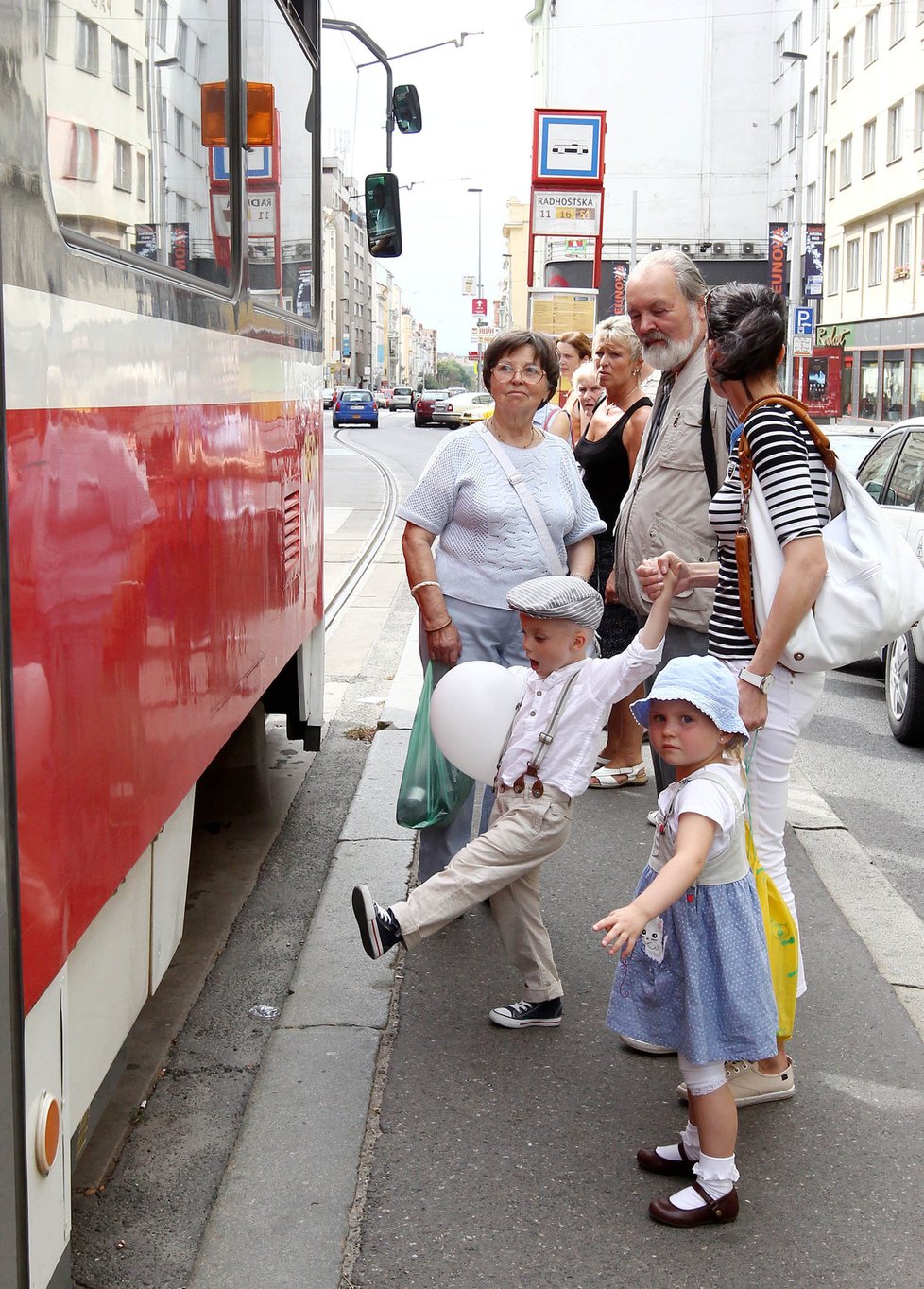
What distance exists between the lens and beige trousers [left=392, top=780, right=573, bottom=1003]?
3.53 m

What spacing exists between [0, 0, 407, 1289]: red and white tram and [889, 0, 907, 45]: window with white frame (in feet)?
127

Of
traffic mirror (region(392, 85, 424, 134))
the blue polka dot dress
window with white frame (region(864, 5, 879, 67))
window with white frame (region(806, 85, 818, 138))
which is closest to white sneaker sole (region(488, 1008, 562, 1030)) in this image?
the blue polka dot dress

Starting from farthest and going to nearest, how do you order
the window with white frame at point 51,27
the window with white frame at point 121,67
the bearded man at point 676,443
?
1. the bearded man at point 676,443
2. the window with white frame at point 121,67
3. the window with white frame at point 51,27

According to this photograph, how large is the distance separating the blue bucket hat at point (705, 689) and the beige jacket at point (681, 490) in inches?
54.8

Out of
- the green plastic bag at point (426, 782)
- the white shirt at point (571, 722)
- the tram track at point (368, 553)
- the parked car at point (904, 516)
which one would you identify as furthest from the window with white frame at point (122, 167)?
the parked car at point (904, 516)

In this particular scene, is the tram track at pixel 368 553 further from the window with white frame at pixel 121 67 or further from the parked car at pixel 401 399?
the parked car at pixel 401 399

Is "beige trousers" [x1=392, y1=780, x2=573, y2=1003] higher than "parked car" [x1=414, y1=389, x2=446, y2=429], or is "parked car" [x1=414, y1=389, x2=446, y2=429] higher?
"parked car" [x1=414, y1=389, x2=446, y2=429]

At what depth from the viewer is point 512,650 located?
4.56m

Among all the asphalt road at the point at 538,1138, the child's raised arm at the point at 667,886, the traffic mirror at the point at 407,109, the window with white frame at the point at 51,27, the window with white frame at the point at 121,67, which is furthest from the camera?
the traffic mirror at the point at 407,109

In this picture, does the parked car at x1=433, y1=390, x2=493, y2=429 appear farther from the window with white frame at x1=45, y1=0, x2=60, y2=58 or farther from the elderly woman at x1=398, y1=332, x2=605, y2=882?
the window with white frame at x1=45, y1=0, x2=60, y2=58

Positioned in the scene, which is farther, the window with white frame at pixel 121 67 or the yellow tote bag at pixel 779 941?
the yellow tote bag at pixel 779 941

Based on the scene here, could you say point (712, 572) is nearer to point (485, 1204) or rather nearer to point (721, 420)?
point (721, 420)

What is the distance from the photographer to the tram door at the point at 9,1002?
1816 mm

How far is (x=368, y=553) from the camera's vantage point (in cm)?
1521
